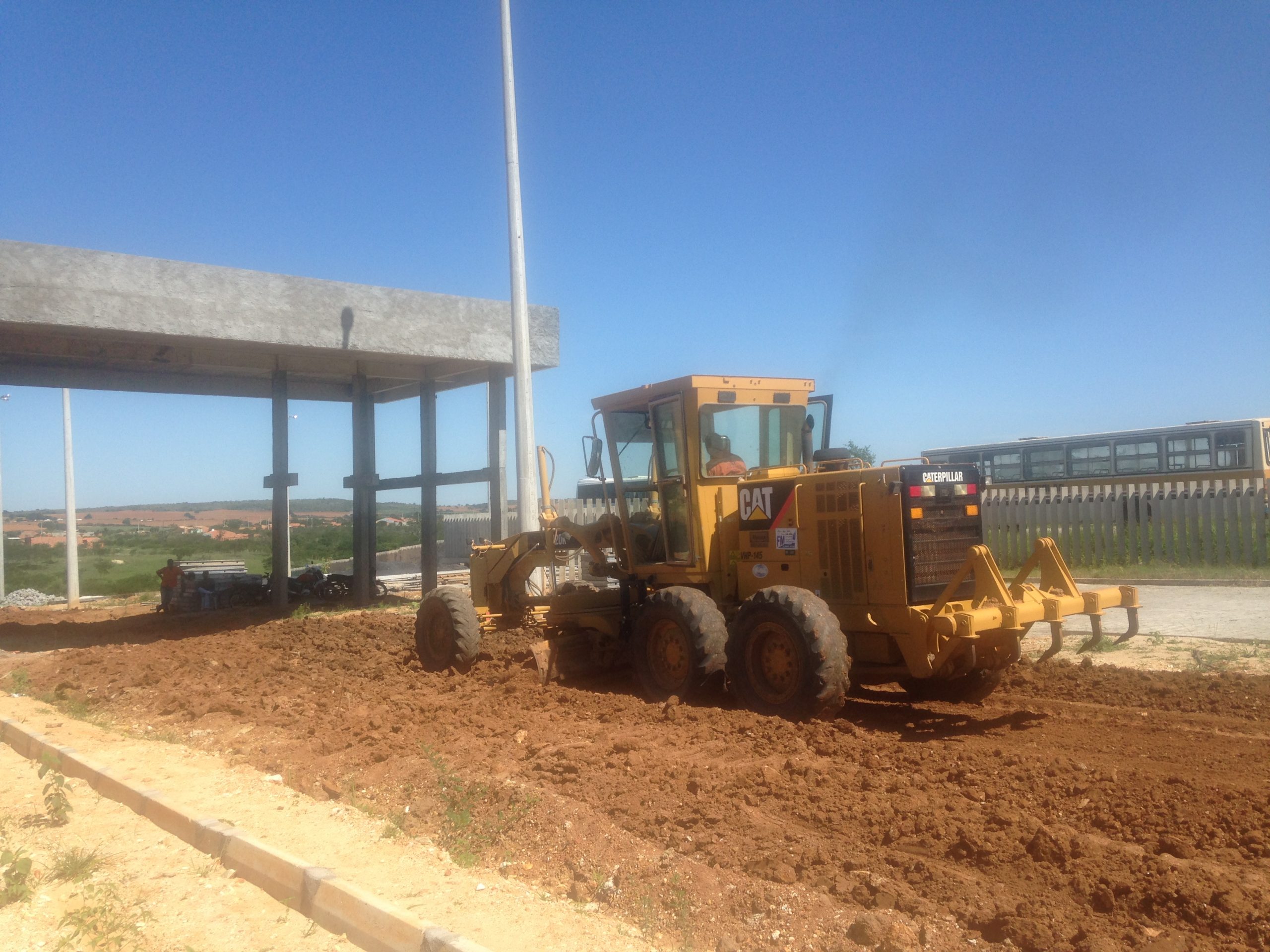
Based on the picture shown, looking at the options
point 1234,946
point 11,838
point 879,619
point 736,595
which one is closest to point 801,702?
point 879,619

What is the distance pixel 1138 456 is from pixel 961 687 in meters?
17.0

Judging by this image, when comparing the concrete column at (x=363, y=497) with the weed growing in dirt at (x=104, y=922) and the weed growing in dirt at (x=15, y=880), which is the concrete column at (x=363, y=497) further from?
the weed growing in dirt at (x=104, y=922)

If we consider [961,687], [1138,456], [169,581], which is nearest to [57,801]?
[961,687]

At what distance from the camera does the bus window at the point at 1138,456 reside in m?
22.8

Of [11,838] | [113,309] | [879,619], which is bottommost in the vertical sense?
[11,838]

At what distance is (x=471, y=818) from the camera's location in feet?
18.2

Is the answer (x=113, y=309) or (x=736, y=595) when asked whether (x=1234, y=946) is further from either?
(x=113, y=309)

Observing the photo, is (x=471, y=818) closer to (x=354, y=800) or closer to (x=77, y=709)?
(x=354, y=800)

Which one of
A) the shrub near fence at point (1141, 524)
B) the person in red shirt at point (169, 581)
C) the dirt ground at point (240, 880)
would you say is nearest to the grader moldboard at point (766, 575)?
the dirt ground at point (240, 880)

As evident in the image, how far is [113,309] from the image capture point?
514 inches

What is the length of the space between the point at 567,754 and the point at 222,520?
89.1 m

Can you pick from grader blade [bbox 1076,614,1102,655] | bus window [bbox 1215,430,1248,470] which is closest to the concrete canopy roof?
grader blade [bbox 1076,614,1102,655]

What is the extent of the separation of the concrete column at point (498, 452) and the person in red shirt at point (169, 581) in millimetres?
8174

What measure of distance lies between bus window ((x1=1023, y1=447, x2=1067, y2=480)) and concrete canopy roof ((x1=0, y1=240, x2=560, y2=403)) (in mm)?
13793
